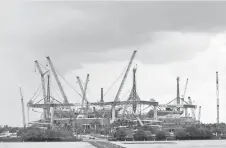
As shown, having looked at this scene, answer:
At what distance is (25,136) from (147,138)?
150 feet

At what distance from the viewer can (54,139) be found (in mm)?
182750

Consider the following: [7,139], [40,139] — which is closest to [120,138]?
[40,139]

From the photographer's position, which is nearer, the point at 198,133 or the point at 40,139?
the point at 40,139

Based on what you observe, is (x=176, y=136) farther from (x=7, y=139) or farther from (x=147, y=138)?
(x=7, y=139)

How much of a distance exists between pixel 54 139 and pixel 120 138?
2555 cm

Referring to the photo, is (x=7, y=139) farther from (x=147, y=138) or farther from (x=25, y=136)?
(x=147, y=138)

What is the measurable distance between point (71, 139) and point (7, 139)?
24.5m

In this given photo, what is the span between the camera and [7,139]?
623ft

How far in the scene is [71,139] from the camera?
187375 mm

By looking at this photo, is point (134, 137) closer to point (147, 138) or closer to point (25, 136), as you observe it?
point (147, 138)

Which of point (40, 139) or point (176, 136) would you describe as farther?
point (176, 136)

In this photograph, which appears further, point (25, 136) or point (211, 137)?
point (211, 137)

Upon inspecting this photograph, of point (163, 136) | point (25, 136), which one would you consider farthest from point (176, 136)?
Answer: point (25, 136)

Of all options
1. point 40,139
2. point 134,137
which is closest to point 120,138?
point 134,137
